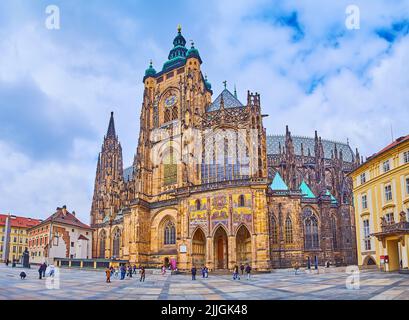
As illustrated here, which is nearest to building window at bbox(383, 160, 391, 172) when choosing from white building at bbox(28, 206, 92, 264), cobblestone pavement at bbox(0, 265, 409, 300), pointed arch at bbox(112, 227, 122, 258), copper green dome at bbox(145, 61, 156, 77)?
cobblestone pavement at bbox(0, 265, 409, 300)

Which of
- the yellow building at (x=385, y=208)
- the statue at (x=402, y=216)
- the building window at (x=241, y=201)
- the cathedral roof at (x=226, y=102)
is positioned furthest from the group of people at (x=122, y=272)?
the cathedral roof at (x=226, y=102)

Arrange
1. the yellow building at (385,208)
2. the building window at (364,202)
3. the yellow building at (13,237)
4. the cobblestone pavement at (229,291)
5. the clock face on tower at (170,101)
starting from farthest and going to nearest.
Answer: the yellow building at (13,237) < the clock face on tower at (170,101) < the building window at (364,202) < the yellow building at (385,208) < the cobblestone pavement at (229,291)

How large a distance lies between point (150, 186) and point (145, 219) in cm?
676

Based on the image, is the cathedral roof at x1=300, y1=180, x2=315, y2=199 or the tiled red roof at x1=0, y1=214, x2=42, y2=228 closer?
the cathedral roof at x1=300, y1=180, x2=315, y2=199

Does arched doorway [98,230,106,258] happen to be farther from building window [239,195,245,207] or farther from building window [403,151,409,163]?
building window [403,151,409,163]

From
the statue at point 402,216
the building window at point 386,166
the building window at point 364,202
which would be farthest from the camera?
the building window at point 364,202

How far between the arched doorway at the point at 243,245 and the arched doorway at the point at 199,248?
167 inches

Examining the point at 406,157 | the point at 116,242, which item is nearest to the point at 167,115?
the point at 116,242

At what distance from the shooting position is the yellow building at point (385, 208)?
93.4 feet

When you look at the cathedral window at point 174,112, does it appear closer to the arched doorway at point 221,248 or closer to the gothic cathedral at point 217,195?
the gothic cathedral at point 217,195

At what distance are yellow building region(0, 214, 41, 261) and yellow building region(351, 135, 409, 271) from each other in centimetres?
6719

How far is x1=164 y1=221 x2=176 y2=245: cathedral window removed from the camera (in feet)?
161

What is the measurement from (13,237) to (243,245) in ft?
195

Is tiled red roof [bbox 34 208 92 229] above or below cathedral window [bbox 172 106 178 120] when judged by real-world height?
below
